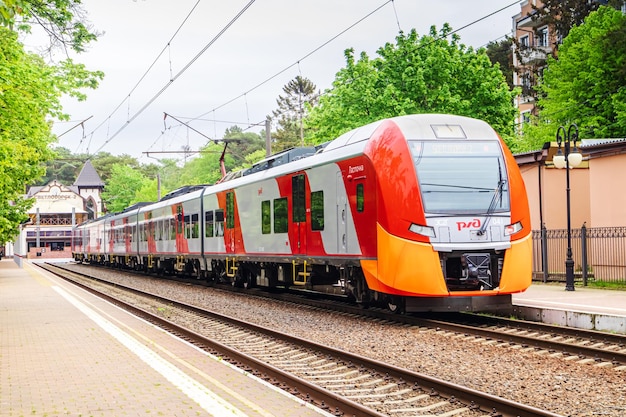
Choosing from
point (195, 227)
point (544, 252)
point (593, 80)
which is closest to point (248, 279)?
point (195, 227)

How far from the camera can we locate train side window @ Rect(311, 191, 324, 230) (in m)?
17.1

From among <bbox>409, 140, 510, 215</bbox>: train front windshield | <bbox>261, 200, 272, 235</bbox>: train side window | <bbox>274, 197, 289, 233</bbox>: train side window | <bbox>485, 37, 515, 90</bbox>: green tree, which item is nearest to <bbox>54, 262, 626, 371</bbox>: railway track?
<bbox>409, 140, 510, 215</bbox>: train front windshield

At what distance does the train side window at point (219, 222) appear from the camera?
2570cm

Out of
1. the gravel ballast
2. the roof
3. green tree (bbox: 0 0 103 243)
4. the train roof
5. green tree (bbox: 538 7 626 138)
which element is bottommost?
the gravel ballast

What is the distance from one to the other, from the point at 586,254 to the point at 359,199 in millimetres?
8973

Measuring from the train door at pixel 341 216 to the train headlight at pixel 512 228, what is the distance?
3.08 meters

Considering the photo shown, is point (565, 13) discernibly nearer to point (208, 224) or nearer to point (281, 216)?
point (208, 224)

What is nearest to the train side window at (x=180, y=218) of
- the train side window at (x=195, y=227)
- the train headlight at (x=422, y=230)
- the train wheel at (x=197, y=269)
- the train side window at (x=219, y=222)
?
the train wheel at (x=197, y=269)

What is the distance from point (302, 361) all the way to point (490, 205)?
5021 mm

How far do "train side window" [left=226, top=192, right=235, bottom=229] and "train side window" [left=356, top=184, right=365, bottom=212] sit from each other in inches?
379

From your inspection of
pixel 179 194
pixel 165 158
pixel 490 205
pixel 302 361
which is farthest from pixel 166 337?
pixel 165 158

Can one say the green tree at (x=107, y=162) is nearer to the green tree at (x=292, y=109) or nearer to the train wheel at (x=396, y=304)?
the green tree at (x=292, y=109)

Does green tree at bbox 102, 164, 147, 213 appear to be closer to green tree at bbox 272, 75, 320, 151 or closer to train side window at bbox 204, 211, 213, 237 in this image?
green tree at bbox 272, 75, 320, 151

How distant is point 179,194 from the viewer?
117ft
